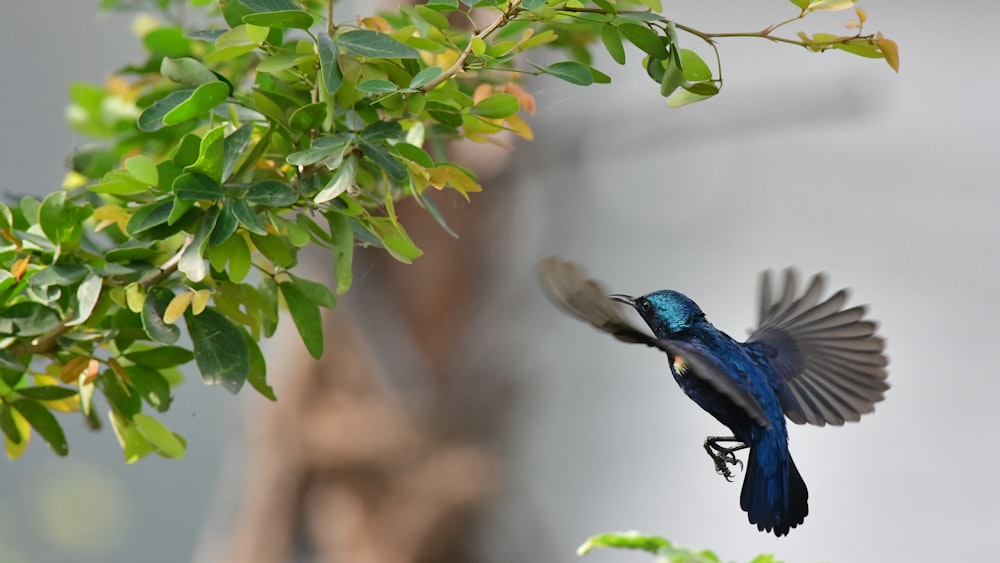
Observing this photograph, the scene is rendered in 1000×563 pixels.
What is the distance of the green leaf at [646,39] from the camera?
59 cm

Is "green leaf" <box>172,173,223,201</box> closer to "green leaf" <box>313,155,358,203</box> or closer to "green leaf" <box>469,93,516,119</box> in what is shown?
"green leaf" <box>313,155,358,203</box>

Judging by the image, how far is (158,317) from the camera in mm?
667

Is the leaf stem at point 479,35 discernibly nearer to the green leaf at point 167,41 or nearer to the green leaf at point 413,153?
the green leaf at point 413,153

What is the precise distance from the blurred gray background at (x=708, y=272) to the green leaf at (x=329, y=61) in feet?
4.19

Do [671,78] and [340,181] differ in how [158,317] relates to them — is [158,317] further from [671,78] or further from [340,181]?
[671,78]

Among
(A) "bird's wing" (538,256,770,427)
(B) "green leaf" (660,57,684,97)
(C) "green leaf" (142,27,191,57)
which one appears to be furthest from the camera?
(C) "green leaf" (142,27,191,57)

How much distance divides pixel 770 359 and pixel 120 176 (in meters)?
0.41

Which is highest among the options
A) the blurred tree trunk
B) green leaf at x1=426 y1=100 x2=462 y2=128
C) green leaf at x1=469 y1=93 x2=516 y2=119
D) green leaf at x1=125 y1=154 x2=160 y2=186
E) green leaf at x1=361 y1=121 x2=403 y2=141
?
green leaf at x1=469 y1=93 x2=516 y2=119

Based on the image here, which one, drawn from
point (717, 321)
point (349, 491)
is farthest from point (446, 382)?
point (717, 321)

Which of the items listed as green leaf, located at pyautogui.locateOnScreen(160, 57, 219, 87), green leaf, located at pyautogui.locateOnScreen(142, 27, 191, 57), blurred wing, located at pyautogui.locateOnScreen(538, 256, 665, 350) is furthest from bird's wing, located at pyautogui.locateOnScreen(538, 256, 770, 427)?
green leaf, located at pyautogui.locateOnScreen(142, 27, 191, 57)

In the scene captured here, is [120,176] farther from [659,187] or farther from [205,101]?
[659,187]

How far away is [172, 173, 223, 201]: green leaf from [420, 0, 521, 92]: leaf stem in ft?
0.45

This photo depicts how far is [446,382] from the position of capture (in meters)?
2.27

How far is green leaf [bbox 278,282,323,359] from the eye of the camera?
731 millimetres
